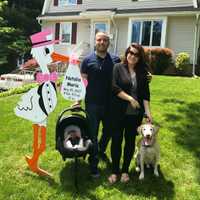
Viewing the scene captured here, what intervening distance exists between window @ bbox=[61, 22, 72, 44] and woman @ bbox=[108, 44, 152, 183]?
2168 centimetres

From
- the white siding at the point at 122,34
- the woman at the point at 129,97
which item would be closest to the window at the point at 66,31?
the white siding at the point at 122,34

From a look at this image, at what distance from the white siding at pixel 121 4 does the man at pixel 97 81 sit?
57.7ft

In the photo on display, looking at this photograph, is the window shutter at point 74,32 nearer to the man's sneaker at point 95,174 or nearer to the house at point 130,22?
the house at point 130,22

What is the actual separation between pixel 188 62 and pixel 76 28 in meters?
8.59

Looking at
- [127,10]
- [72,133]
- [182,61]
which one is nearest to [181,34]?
[182,61]

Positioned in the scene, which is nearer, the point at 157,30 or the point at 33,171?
the point at 33,171

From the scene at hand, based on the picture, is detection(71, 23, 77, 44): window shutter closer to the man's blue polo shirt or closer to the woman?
the man's blue polo shirt

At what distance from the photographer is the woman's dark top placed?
18.6 ft

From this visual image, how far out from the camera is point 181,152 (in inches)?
281

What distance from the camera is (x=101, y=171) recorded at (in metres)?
6.36

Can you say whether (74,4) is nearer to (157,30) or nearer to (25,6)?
(157,30)

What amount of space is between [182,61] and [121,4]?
621cm

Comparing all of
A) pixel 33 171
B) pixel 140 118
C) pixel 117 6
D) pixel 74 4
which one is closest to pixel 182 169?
pixel 140 118

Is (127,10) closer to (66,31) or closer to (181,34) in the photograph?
(181,34)
